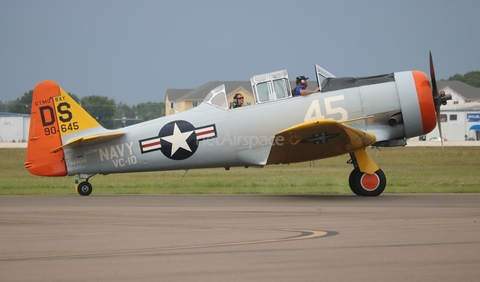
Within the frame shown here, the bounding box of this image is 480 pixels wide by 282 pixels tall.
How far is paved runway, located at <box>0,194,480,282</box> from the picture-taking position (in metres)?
6.42

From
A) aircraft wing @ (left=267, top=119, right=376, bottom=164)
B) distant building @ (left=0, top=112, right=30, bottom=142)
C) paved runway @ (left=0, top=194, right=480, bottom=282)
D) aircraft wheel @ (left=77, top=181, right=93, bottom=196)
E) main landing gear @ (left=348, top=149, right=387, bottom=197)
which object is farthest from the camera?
distant building @ (left=0, top=112, right=30, bottom=142)

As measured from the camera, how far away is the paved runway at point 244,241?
6418 mm

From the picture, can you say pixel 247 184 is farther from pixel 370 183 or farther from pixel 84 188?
pixel 370 183

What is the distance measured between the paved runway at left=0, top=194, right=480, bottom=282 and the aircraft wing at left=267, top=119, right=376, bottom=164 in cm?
138

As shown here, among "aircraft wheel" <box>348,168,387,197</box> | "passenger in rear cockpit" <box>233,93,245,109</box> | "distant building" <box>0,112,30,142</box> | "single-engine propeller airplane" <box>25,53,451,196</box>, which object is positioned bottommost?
"aircraft wheel" <box>348,168,387,197</box>

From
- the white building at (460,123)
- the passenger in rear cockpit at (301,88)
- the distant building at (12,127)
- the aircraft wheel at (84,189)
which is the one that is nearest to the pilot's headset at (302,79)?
the passenger in rear cockpit at (301,88)

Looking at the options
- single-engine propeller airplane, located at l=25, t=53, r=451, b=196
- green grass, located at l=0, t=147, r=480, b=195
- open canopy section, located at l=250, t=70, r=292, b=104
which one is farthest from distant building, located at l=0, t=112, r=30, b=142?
open canopy section, located at l=250, t=70, r=292, b=104

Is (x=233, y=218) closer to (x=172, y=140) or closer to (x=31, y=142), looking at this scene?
(x=172, y=140)

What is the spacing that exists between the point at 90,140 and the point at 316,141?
510 centimetres

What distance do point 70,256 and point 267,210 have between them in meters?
5.05

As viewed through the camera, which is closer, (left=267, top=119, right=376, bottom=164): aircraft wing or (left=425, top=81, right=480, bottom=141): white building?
(left=267, top=119, right=376, bottom=164): aircraft wing

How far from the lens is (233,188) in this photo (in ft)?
58.0

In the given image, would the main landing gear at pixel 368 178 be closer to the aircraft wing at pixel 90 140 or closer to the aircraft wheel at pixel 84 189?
the aircraft wing at pixel 90 140

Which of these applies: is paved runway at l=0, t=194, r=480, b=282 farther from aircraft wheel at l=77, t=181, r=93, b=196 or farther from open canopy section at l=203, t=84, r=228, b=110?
open canopy section at l=203, t=84, r=228, b=110
